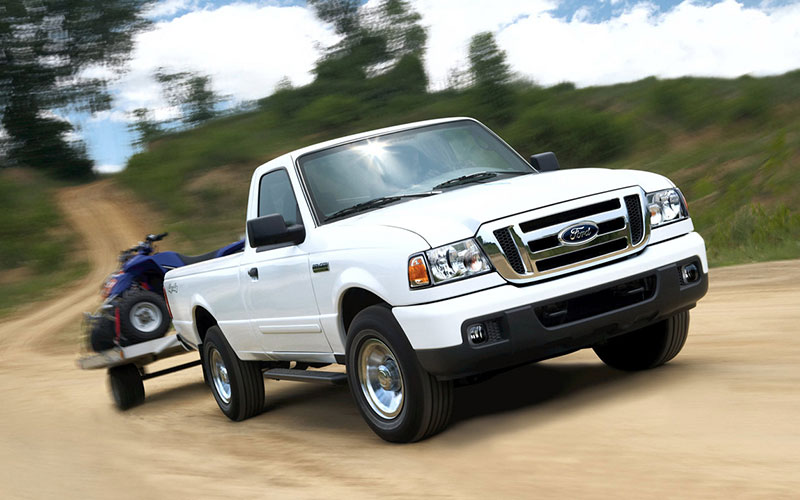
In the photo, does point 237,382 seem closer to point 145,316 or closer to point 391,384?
point 145,316

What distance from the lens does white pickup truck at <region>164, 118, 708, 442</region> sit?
5.23m

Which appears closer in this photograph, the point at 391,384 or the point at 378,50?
the point at 391,384

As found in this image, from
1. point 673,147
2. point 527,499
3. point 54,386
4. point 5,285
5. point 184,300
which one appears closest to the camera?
point 527,499

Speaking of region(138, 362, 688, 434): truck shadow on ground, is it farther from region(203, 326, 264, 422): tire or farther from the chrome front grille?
the chrome front grille

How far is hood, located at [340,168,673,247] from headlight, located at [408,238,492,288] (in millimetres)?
53

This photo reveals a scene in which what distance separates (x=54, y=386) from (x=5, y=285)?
21.9 meters

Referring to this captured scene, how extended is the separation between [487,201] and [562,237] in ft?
1.60

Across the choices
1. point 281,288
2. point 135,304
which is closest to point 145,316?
point 135,304

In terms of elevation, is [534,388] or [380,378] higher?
[380,378]

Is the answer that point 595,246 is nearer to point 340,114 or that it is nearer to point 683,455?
point 683,455

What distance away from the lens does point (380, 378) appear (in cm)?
578

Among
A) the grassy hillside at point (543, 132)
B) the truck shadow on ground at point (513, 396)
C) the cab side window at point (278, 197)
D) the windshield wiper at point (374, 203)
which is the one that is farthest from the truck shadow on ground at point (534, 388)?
the grassy hillside at point (543, 132)

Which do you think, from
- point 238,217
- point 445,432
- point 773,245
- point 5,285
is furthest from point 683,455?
point 238,217

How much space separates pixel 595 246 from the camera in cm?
552
